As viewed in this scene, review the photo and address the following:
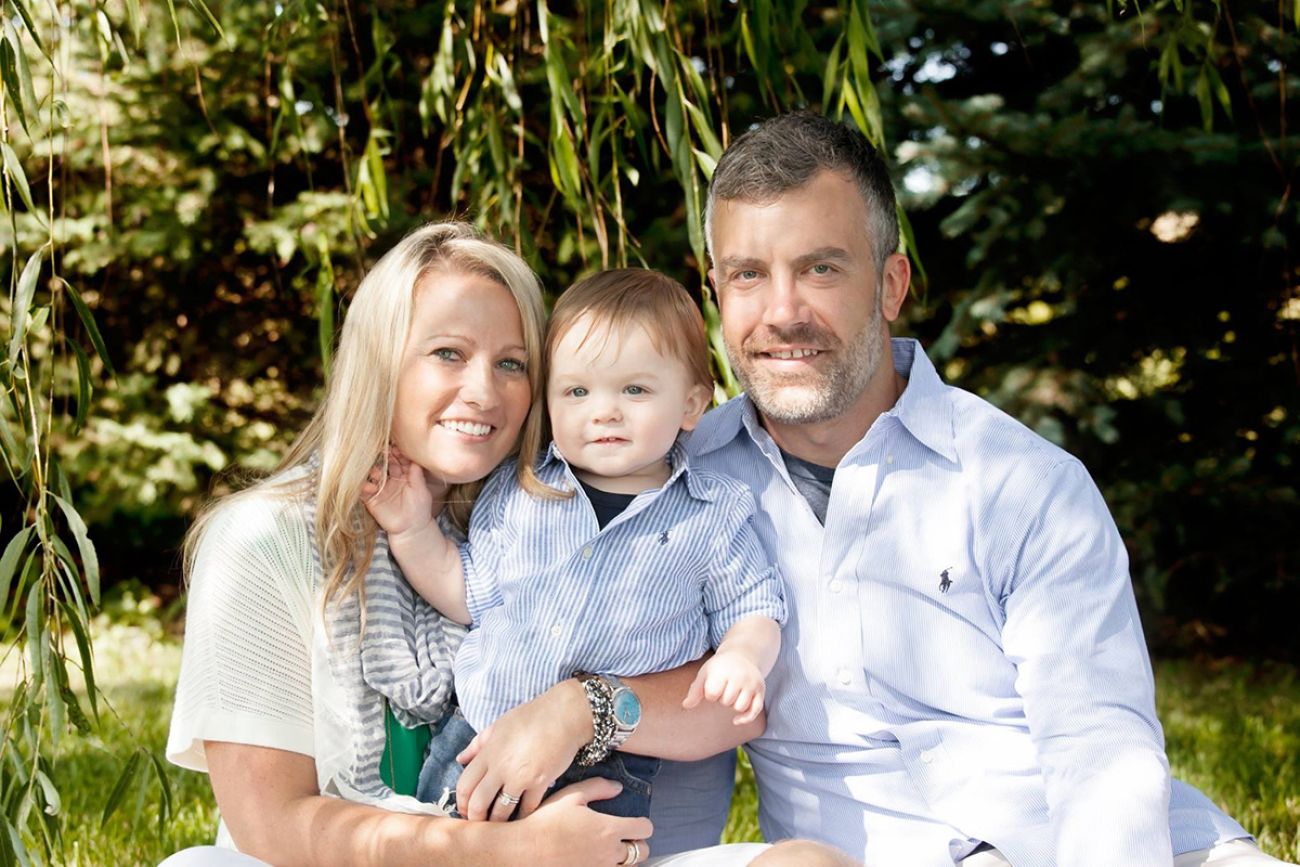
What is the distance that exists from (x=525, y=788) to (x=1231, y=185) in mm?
3714

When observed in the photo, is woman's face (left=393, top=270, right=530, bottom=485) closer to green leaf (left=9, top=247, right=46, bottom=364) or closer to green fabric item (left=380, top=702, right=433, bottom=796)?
green fabric item (left=380, top=702, right=433, bottom=796)

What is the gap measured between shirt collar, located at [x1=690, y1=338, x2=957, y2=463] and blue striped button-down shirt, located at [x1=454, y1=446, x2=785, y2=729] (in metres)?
0.24

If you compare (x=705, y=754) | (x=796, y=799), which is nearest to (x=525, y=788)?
(x=705, y=754)

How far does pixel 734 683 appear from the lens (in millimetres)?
1760

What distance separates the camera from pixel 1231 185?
456 centimetres

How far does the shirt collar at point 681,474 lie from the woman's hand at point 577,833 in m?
0.45

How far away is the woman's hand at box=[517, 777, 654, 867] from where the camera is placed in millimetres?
1772

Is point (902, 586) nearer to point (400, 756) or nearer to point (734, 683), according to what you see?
point (734, 683)

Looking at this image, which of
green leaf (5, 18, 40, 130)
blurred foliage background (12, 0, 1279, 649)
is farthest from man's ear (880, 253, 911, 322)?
green leaf (5, 18, 40, 130)

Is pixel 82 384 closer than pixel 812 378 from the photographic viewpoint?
Yes

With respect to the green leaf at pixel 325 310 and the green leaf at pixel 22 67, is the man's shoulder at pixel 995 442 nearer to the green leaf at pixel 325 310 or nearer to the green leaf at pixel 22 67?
the green leaf at pixel 325 310

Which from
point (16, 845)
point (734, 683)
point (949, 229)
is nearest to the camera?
point (16, 845)

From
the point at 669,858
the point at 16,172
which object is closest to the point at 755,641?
the point at 669,858

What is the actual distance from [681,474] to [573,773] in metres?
0.46
